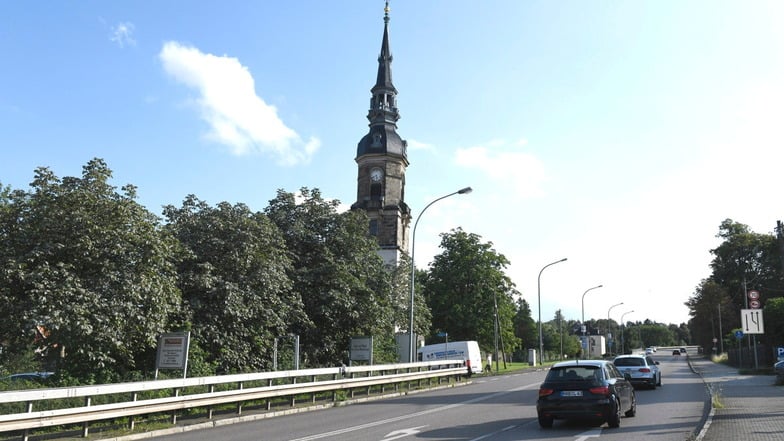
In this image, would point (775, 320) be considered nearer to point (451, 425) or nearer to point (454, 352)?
point (454, 352)

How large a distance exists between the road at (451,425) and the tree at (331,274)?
33.9 feet

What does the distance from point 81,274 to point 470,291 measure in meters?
47.1

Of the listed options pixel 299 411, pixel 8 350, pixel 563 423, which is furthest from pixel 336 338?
pixel 563 423

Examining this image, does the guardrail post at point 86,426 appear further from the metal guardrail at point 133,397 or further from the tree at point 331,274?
→ the tree at point 331,274

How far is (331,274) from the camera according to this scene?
30.3m

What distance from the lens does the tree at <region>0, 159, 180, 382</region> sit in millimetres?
15656

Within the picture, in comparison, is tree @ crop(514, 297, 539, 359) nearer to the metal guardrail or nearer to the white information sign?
the metal guardrail

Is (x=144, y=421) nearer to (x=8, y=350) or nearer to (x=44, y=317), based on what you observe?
(x=44, y=317)

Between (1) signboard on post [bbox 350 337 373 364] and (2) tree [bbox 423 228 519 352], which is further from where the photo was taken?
(2) tree [bbox 423 228 519 352]

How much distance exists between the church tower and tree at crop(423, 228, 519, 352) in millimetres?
8380

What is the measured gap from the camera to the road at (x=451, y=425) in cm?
1208

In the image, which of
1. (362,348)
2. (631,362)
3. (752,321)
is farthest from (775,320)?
(362,348)

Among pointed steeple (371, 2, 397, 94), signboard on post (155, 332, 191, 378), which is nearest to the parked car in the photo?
signboard on post (155, 332, 191, 378)

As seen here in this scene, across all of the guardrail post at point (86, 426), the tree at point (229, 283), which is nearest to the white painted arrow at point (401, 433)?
the guardrail post at point (86, 426)
